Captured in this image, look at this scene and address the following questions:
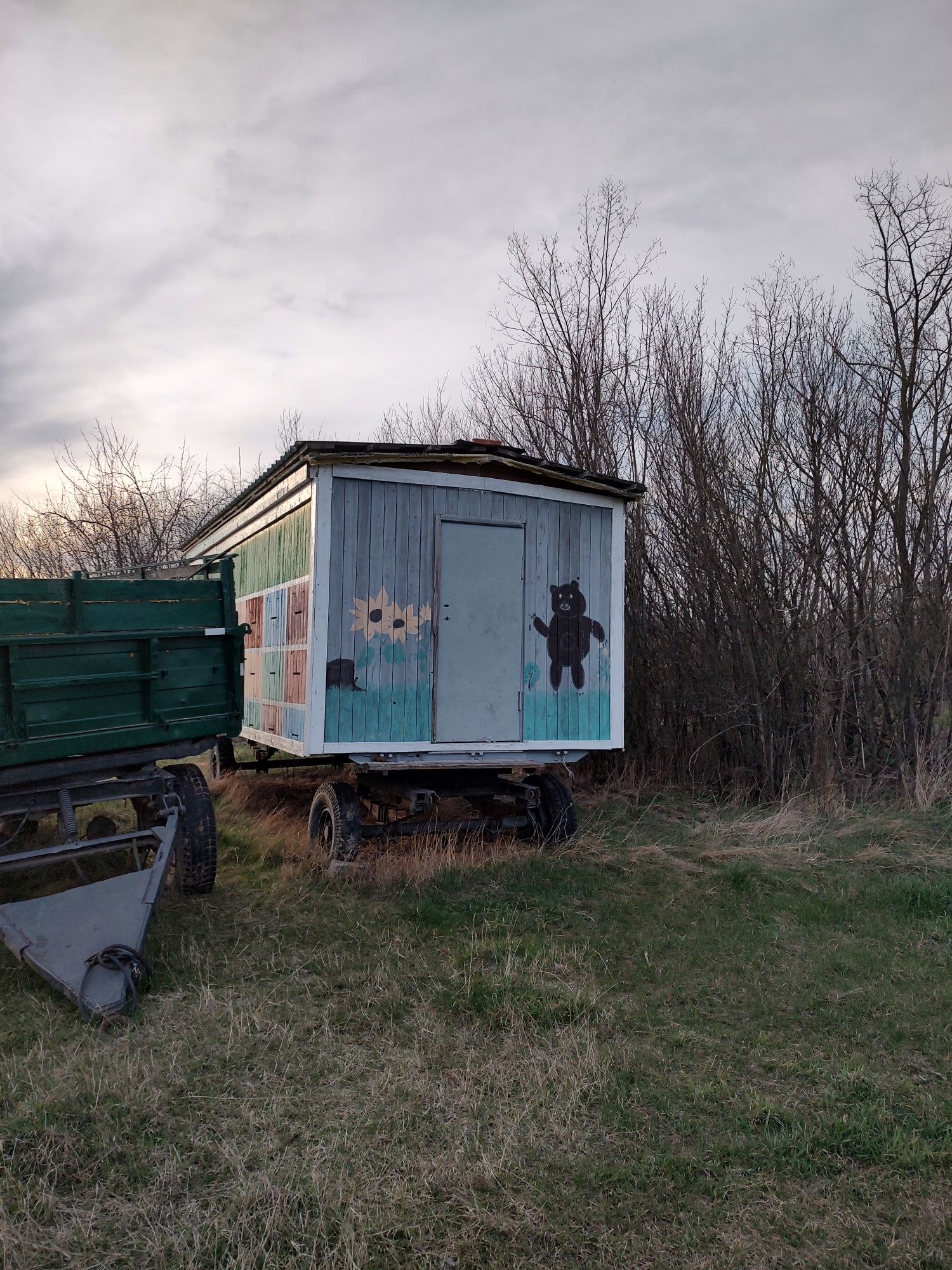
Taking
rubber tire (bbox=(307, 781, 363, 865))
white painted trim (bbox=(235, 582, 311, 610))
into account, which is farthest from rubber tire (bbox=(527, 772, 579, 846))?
white painted trim (bbox=(235, 582, 311, 610))

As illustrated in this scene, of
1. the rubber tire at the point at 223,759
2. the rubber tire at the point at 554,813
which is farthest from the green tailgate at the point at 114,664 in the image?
the rubber tire at the point at 223,759

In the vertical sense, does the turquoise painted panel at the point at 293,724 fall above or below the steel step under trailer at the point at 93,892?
above

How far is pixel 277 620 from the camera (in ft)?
27.5

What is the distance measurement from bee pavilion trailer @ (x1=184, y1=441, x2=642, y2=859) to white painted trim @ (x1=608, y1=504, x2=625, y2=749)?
0.02m

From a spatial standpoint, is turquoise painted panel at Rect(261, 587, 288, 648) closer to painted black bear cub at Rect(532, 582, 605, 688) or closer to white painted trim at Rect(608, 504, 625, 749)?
painted black bear cub at Rect(532, 582, 605, 688)

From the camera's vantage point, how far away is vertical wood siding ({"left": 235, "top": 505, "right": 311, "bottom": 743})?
7.28 m

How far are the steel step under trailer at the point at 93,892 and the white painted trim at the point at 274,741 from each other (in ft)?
2.91

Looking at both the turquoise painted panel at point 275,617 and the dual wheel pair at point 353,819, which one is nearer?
the dual wheel pair at point 353,819

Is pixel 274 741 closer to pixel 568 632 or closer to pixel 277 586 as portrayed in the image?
pixel 277 586

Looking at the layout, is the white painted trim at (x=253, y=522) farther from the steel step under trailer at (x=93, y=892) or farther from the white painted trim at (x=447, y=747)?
the steel step under trailer at (x=93, y=892)

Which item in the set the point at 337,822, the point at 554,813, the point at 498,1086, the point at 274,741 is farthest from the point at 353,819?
the point at 498,1086

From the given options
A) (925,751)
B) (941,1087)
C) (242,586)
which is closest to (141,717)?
(242,586)

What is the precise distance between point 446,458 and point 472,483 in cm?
34

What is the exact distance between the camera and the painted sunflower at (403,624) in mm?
7078
